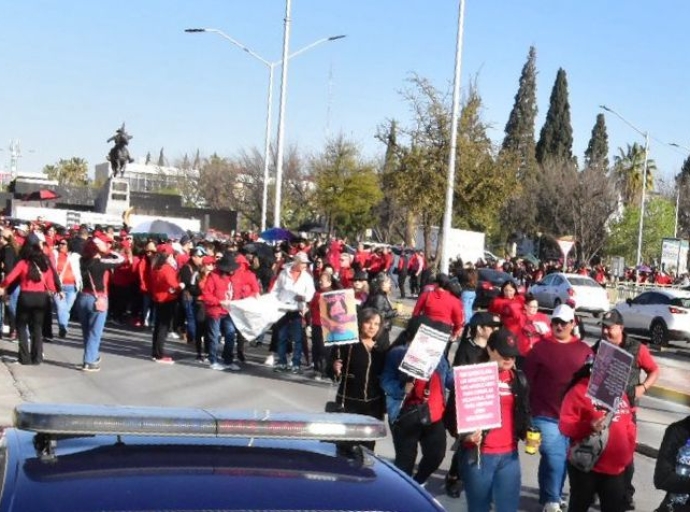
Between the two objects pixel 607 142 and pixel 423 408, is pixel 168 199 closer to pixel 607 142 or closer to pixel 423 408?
Result: pixel 607 142

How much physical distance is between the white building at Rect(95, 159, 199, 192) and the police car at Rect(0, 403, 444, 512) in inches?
2987

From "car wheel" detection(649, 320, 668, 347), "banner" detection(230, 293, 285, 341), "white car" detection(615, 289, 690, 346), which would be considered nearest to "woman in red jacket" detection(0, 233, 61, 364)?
"banner" detection(230, 293, 285, 341)

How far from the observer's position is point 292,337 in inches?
662

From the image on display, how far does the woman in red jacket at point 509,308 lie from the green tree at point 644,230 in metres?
56.9

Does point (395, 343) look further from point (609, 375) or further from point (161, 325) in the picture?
point (161, 325)

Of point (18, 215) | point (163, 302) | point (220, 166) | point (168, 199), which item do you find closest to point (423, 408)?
point (163, 302)

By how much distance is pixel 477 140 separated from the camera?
33.7m

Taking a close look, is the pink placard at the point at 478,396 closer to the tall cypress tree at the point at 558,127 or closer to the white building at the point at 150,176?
the white building at the point at 150,176

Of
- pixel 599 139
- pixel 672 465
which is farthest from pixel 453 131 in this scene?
pixel 599 139

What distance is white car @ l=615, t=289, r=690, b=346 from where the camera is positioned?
2855 cm

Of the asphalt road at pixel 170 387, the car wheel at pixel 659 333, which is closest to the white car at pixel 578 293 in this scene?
the car wheel at pixel 659 333

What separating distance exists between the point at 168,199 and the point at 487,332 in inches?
2728

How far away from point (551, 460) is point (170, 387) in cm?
741

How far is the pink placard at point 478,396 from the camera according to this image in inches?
263
